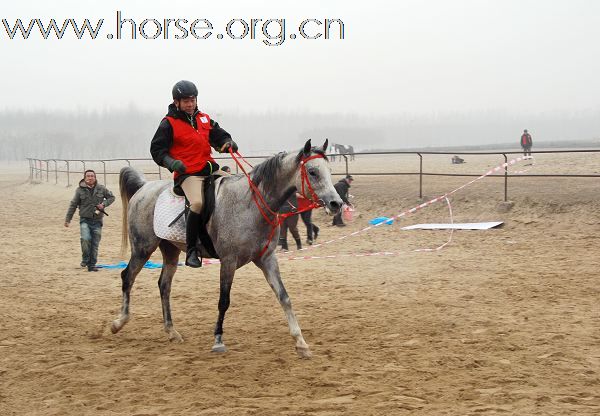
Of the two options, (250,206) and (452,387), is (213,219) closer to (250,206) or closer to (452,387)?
(250,206)

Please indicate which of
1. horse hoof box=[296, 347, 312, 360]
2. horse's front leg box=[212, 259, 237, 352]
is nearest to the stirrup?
horse's front leg box=[212, 259, 237, 352]

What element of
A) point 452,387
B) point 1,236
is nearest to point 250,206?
point 452,387

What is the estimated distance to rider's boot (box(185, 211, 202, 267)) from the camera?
6.35 meters

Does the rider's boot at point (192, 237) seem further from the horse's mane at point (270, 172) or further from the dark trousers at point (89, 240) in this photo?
the dark trousers at point (89, 240)

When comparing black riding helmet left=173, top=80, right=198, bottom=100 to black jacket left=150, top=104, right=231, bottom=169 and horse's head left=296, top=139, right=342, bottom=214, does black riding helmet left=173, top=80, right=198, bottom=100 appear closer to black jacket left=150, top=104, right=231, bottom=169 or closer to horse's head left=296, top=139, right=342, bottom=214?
black jacket left=150, top=104, right=231, bottom=169

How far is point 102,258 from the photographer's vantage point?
43.1ft

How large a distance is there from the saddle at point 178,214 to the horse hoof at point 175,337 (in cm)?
88

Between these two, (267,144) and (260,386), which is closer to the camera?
(260,386)

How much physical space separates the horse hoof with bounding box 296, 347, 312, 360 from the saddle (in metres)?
1.24

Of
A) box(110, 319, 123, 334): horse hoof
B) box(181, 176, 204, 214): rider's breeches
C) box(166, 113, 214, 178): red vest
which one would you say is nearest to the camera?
box(181, 176, 204, 214): rider's breeches

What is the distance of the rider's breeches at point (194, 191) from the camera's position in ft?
20.7

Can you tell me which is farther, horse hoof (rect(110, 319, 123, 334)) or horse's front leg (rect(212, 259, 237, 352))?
horse hoof (rect(110, 319, 123, 334))

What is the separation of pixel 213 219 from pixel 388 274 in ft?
14.7

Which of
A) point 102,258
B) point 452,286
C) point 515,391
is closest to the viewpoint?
point 515,391
